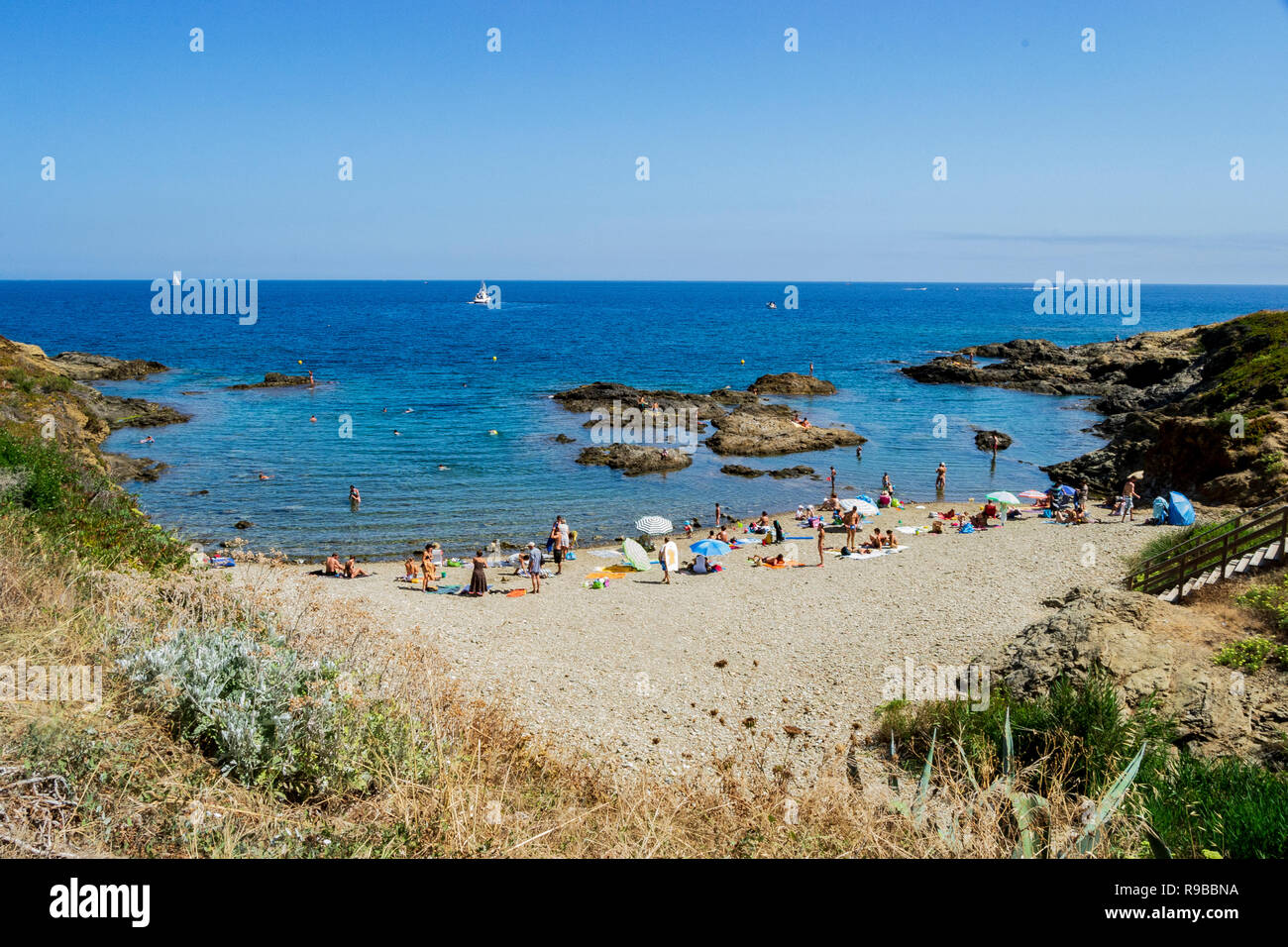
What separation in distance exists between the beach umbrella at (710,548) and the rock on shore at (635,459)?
41.1 ft

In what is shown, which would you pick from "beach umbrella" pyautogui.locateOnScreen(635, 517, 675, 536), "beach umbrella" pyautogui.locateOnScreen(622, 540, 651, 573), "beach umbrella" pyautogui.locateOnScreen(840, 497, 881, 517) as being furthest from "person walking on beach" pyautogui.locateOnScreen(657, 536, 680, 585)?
Answer: "beach umbrella" pyautogui.locateOnScreen(840, 497, 881, 517)

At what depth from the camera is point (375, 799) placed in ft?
18.7

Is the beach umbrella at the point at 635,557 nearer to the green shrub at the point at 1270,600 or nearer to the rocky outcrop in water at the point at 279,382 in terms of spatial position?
the green shrub at the point at 1270,600

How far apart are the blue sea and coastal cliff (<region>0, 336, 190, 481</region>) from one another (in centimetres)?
158

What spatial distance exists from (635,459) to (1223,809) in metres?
30.8

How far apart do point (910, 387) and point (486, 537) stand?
150ft

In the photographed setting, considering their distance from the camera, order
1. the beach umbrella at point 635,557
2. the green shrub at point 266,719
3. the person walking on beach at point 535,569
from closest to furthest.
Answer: the green shrub at point 266,719 < the person walking on beach at point 535,569 < the beach umbrella at point 635,557

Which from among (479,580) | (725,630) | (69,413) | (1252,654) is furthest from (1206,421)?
(69,413)

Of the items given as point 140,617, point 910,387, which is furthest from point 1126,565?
point 910,387

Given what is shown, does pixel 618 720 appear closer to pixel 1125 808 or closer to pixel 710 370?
pixel 1125 808

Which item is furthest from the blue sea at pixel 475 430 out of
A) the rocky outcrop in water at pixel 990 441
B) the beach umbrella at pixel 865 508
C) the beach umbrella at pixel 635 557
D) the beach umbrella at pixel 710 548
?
Result: the beach umbrella at pixel 710 548

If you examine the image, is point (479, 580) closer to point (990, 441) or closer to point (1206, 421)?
point (1206, 421)

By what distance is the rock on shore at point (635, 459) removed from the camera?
36.6 meters

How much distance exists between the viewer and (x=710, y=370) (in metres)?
71.5
